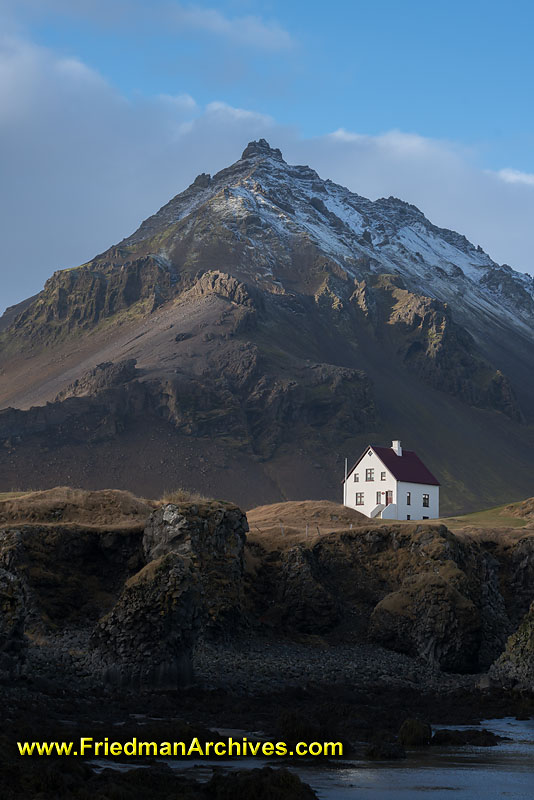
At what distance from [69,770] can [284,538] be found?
43.5 metres

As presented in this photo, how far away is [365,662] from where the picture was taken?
54938mm

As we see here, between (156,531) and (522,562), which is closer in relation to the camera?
(156,531)

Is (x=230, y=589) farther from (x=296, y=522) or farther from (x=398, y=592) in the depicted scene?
(x=296, y=522)

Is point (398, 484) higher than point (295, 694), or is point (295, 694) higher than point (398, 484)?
point (398, 484)

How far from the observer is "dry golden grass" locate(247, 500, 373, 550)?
6875cm

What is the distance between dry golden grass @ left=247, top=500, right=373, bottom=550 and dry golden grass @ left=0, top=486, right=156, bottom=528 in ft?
27.7

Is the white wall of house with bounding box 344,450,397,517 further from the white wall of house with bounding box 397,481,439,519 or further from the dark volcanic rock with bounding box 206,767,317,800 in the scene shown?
the dark volcanic rock with bounding box 206,767,317,800

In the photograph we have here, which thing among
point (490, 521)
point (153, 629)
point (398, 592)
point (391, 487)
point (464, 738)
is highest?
point (391, 487)

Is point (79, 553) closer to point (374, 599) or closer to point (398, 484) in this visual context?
point (374, 599)

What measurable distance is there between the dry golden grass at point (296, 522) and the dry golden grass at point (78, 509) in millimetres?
8446

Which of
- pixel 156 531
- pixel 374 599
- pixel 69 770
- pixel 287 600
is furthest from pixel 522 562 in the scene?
pixel 69 770

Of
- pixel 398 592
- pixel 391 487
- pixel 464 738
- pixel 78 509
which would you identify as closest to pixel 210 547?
pixel 78 509

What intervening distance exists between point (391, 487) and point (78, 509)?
1815 inches

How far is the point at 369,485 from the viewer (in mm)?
105500
